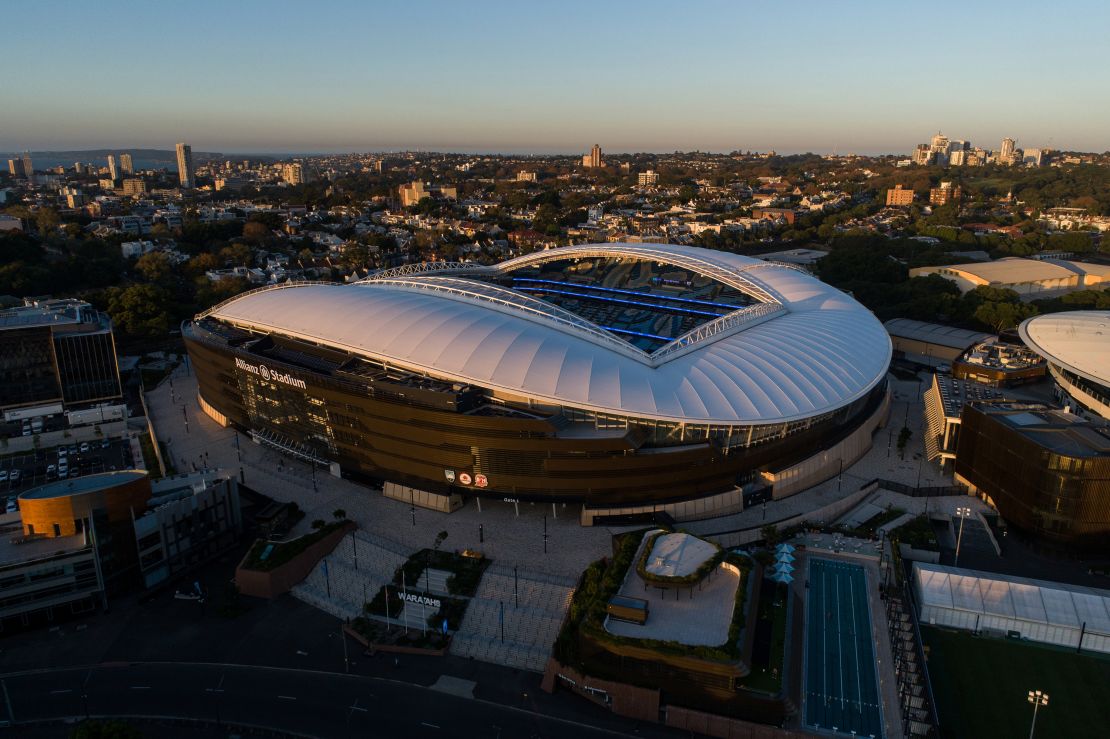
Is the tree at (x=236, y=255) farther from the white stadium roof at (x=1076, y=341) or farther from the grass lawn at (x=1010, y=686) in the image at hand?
the grass lawn at (x=1010, y=686)

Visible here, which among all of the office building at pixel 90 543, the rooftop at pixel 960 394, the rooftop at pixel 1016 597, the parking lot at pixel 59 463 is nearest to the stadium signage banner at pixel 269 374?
the office building at pixel 90 543

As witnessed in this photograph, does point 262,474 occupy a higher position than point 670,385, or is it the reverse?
point 670,385

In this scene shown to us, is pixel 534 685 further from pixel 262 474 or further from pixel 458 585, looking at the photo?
pixel 262 474

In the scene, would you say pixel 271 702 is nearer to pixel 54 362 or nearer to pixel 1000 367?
pixel 54 362

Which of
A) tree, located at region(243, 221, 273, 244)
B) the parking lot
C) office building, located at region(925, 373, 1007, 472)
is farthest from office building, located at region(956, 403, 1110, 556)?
tree, located at region(243, 221, 273, 244)

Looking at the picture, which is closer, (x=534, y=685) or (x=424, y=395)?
(x=534, y=685)

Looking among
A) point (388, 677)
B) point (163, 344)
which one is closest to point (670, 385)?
point (388, 677)

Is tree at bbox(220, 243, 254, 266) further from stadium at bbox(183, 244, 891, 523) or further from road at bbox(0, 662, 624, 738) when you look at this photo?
road at bbox(0, 662, 624, 738)
